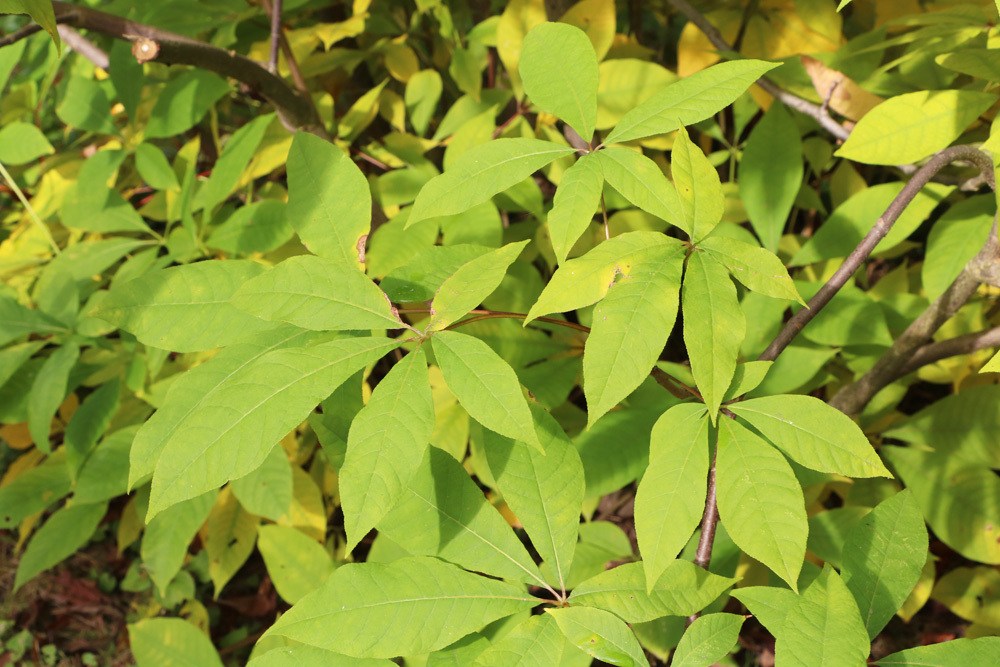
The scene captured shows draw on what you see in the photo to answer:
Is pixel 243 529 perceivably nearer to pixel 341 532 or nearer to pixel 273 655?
pixel 341 532

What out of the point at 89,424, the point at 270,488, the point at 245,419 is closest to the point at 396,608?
the point at 245,419

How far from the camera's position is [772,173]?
51.5 inches

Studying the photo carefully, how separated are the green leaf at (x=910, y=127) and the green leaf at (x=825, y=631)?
58cm

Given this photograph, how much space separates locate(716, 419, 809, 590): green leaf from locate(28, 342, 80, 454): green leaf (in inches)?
40.3

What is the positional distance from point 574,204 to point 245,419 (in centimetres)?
34

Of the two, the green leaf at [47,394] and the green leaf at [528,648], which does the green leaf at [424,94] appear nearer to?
the green leaf at [47,394]

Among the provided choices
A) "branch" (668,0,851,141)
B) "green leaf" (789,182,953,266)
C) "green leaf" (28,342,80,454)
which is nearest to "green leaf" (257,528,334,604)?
"green leaf" (28,342,80,454)

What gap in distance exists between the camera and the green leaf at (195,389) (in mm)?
688

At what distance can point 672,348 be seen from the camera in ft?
5.36

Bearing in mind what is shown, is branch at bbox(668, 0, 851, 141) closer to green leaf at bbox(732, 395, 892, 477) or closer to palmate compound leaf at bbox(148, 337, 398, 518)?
green leaf at bbox(732, 395, 892, 477)

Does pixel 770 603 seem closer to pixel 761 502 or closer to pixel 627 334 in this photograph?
pixel 761 502

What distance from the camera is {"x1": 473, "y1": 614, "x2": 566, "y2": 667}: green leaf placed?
665mm

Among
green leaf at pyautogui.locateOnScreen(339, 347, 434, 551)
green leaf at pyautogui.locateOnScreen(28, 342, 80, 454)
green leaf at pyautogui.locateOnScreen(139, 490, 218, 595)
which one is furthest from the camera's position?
green leaf at pyautogui.locateOnScreen(139, 490, 218, 595)

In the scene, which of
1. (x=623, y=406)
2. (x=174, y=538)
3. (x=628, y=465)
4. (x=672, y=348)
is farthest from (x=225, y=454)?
(x=672, y=348)
